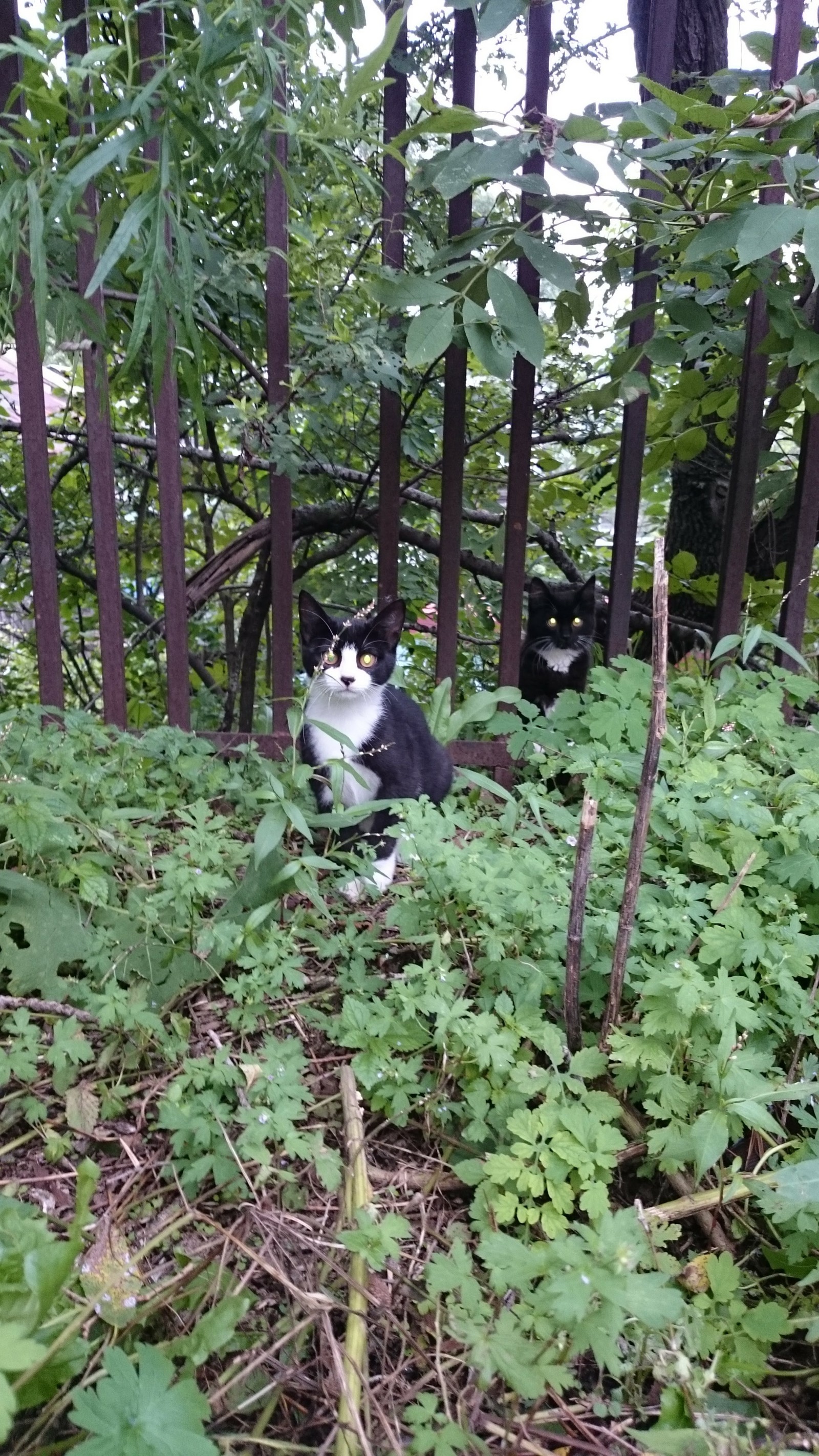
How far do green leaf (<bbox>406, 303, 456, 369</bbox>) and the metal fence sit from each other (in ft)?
1.81

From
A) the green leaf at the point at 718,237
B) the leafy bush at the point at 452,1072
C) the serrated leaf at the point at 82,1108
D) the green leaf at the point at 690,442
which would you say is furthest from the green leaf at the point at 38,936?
the green leaf at the point at 690,442

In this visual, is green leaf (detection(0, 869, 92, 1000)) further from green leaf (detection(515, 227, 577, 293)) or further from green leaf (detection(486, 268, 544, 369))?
green leaf (detection(515, 227, 577, 293))

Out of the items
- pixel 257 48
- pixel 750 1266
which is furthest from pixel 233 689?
pixel 750 1266

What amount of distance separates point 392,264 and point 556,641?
1631 millimetres

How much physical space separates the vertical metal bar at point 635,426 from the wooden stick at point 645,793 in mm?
1644

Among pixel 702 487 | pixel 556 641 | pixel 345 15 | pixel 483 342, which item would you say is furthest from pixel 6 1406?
pixel 702 487

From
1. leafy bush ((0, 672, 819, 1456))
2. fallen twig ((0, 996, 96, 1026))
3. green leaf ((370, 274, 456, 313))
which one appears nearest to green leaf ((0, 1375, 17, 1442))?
leafy bush ((0, 672, 819, 1456))

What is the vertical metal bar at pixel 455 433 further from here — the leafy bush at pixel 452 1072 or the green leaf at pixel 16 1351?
the green leaf at pixel 16 1351

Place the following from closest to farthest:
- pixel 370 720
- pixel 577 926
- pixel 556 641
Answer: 1. pixel 577 926
2. pixel 370 720
3. pixel 556 641

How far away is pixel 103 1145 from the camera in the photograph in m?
1.27

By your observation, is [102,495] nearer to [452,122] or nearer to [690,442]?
[452,122]

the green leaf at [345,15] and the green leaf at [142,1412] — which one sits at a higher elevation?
the green leaf at [345,15]

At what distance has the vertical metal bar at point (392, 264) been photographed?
249cm

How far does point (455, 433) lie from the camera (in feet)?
8.69
